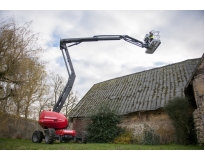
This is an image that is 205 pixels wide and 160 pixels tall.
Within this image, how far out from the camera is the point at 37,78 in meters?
11.4

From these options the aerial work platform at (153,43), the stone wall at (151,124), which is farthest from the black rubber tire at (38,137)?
the aerial work platform at (153,43)

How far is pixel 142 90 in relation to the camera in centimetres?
1636

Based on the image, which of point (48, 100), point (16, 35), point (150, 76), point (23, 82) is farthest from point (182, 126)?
point (48, 100)

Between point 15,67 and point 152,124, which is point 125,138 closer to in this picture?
point 152,124

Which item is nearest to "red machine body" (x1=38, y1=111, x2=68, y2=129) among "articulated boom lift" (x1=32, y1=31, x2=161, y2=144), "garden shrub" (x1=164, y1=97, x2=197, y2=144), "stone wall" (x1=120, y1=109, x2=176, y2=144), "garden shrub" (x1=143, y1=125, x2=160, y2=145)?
"articulated boom lift" (x1=32, y1=31, x2=161, y2=144)

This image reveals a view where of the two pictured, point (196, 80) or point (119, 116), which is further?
point (119, 116)

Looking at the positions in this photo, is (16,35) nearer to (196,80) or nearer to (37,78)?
(37,78)

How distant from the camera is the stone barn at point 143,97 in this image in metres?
13.3

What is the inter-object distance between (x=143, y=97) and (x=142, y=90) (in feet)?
4.17

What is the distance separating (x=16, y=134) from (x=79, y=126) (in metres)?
5.20

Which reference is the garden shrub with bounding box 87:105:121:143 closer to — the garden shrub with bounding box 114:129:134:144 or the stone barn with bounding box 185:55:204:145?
the garden shrub with bounding box 114:129:134:144

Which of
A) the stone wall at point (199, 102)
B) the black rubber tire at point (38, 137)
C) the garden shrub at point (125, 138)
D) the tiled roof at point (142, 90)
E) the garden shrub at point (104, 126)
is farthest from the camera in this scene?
the tiled roof at point (142, 90)

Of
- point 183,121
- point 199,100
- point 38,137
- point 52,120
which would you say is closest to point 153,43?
point 199,100

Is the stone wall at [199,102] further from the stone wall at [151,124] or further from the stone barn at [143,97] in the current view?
the stone wall at [151,124]
